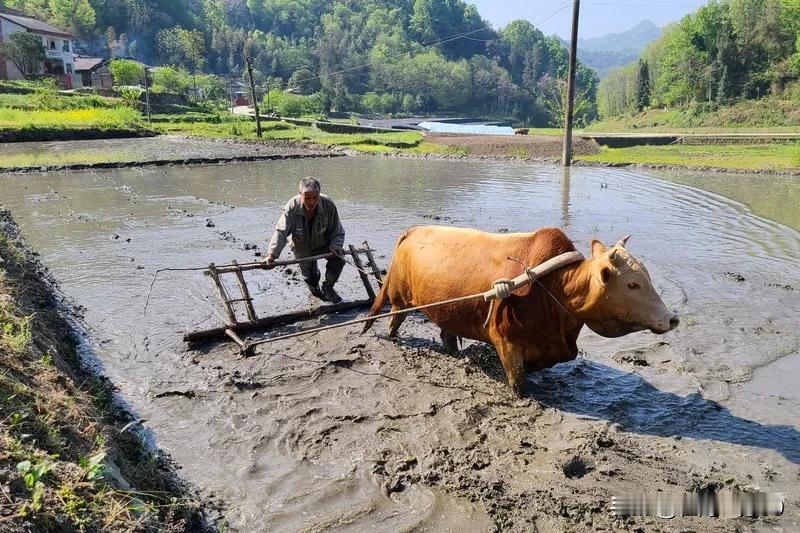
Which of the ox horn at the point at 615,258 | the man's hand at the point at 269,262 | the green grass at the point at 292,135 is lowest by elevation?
the man's hand at the point at 269,262

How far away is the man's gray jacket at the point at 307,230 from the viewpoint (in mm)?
7793

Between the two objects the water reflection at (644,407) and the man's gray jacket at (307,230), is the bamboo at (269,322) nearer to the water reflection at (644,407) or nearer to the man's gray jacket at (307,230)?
the man's gray jacket at (307,230)

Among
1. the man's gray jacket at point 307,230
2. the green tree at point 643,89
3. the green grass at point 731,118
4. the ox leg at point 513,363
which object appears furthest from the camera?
the green tree at point 643,89

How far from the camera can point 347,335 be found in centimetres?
751

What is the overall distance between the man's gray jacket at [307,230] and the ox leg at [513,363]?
3.09m

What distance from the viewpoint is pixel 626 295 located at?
4.83 metres

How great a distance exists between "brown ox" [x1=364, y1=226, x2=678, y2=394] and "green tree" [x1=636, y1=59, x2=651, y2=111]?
246ft

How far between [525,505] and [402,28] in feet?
591

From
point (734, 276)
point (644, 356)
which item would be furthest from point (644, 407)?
point (734, 276)

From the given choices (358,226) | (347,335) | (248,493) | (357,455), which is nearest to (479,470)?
(357,455)

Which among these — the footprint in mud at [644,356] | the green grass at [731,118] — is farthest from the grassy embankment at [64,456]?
the green grass at [731,118]

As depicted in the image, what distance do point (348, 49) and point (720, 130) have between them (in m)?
109

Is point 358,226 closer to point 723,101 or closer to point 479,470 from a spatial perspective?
point 479,470

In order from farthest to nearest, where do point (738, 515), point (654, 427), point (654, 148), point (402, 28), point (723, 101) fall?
point (402, 28) < point (723, 101) < point (654, 148) < point (654, 427) < point (738, 515)
